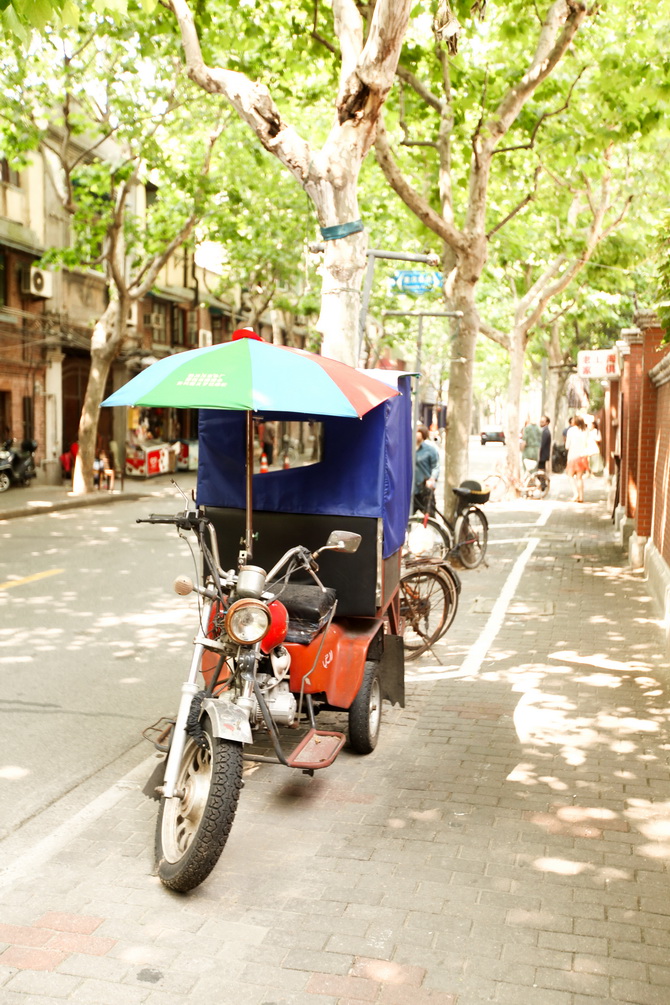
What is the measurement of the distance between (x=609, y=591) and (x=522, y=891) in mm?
8147

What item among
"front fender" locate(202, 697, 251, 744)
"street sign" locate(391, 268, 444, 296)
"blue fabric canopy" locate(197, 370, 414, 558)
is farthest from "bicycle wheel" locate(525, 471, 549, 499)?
"front fender" locate(202, 697, 251, 744)

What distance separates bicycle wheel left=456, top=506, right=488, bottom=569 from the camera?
13.5 m

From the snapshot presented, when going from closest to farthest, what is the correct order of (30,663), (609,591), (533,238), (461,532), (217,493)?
(217,493) → (30,663) → (609,591) → (461,532) → (533,238)

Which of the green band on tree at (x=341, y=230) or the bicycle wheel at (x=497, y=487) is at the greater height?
the green band on tree at (x=341, y=230)

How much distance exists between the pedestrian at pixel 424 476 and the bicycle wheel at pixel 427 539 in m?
0.19

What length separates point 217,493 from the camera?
6.64 metres

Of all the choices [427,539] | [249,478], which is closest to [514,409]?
[427,539]

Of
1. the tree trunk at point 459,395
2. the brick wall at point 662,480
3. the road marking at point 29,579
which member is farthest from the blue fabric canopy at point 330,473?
the tree trunk at point 459,395

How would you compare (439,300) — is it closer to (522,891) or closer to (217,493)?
(217,493)

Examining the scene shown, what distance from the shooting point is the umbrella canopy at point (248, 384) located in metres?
4.93

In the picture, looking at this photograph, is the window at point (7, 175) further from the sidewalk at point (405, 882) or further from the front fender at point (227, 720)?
the front fender at point (227, 720)

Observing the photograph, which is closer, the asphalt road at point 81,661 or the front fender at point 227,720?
the front fender at point 227,720

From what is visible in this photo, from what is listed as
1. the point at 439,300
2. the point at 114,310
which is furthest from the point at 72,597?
the point at 439,300

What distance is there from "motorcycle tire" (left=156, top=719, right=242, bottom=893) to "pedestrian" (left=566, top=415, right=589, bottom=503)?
19244 mm
